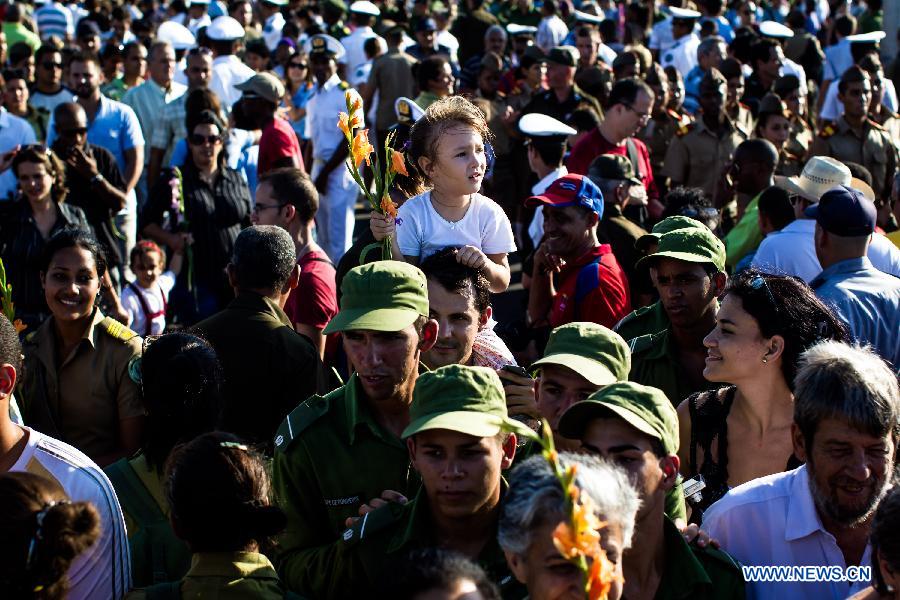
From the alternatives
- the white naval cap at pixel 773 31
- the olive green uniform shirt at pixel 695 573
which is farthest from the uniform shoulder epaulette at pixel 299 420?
the white naval cap at pixel 773 31

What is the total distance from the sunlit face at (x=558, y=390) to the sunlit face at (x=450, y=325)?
0.53 m

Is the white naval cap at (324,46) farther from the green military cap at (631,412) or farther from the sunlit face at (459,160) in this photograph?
the green military cap at (631,412)

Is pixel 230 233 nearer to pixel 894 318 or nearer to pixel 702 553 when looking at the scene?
pixel 894 318

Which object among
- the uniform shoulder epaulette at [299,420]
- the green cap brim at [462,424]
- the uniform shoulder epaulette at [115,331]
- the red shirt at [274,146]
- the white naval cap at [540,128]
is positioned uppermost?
the green cap brim at [462,424]

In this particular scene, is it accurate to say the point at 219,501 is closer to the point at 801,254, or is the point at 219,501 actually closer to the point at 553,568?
the point at 553,568

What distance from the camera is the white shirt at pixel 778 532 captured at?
3.30 metres

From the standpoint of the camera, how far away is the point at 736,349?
13.1 feet

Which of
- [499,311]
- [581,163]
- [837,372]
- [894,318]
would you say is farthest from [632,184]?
[837,372]

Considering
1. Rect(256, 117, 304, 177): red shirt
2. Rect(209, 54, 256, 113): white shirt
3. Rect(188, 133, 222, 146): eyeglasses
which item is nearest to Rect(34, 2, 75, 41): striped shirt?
Rect(209, 54, 256, 113): white shirt

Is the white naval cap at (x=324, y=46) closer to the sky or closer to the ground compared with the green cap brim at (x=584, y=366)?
closer to the ground

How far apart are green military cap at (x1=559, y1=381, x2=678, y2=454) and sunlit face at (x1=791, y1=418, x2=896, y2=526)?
1.35 ft

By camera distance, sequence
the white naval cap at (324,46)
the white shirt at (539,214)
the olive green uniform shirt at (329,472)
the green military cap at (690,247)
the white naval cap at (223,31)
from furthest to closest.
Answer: the white naval cap at (223,31)
the white naval cap at (324,46)
the white shirt at (539,214)
the green military cap at (690,247)
the olive green uniform shirt at (329,472)

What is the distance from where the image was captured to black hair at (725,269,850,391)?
3994mm

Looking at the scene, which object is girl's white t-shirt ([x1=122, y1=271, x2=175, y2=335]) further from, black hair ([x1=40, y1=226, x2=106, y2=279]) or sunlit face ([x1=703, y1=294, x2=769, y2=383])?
sunlit face ([x1=703, y1=294, x2=769, y2=383])
